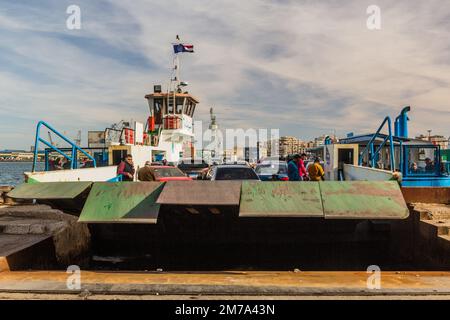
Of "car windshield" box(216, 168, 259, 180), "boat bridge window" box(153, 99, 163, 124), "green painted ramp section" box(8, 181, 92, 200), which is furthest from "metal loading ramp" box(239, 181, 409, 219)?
"boat bridge window" box(153, 99, 163, 124)

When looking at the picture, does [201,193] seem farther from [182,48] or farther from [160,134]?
[182,48]

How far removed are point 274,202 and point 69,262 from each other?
5390 millimetres

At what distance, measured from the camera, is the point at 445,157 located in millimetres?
24250

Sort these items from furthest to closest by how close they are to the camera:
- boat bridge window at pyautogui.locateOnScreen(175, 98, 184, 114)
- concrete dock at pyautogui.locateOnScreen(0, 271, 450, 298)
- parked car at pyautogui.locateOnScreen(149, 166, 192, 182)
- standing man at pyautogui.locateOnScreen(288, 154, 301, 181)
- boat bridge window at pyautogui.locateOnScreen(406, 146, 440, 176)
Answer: boat bridge window at pyautogui.locateOnScreen(175, 98, 184, 114) < boat bridge window at pyautogui.locateOnScreen(406, 146, 440, 176) < parked car at pyautogui.locateOnScreen(149, 166, 192, 182) < standing man at pyautogui.locateOnScreen(288, 154, 301, 181) < concrete dock at pyautogui.locateOnScreen(0, 271, 450, 298)

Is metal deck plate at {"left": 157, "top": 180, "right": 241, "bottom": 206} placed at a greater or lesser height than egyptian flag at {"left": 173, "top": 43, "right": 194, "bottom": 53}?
lesser

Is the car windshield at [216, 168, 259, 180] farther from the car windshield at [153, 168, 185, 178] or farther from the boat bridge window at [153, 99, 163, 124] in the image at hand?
the boat bridge window at [153, 99, 163, 124]

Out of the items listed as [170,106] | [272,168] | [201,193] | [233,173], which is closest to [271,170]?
[272,168]

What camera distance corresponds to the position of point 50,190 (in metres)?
6.78

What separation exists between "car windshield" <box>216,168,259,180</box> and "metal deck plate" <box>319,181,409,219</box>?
4.36 meters

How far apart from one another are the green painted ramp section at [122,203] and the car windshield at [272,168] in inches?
437

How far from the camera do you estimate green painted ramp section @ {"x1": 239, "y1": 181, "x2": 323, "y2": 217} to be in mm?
5574

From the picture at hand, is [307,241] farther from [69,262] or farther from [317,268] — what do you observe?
[69,262]

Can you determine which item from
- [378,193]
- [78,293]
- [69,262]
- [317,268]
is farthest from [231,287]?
[69,262]

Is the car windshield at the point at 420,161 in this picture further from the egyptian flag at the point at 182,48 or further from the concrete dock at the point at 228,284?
the egyptian flag at the point at 182,48
